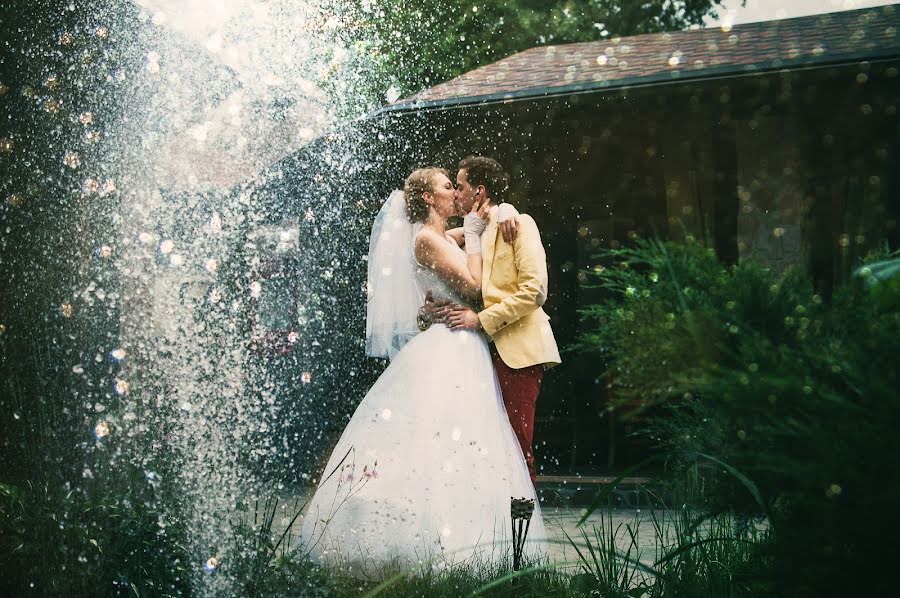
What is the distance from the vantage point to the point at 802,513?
1.17 meters

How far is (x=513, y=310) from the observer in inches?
155

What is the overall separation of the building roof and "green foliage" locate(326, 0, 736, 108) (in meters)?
8.37

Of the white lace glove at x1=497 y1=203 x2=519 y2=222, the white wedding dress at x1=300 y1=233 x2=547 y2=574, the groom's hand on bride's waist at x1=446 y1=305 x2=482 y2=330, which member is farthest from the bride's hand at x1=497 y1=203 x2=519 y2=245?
the white wedding dress at x1=300 y1=233 x2=547 y2=574

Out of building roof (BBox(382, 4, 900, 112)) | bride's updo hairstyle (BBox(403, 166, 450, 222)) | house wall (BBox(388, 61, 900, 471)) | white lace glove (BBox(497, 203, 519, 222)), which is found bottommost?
white lace glove (BBox(497, 203, 519, 222))

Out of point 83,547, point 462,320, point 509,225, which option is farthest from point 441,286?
point 83,547

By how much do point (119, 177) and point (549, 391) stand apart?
162 inches

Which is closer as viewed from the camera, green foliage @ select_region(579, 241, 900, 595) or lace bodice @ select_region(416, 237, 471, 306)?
green foliage @ select_region(579, 241, 900, 595)

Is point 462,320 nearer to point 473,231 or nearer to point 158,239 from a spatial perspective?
point 473,231

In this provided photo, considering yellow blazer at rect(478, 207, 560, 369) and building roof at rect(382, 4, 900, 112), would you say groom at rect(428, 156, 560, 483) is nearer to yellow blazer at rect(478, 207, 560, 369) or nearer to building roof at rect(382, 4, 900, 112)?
yellow blazer at rect(478, 207, 560, 369)

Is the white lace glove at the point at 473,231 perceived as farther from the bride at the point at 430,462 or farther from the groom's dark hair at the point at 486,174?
the groom's dark hair at the point at 486,174

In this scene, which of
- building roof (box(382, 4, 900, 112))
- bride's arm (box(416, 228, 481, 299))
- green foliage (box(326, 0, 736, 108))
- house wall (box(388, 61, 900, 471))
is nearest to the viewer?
bride's arm (box(416, 228, 481, 299))

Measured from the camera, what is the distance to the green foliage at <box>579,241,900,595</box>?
1093 mm

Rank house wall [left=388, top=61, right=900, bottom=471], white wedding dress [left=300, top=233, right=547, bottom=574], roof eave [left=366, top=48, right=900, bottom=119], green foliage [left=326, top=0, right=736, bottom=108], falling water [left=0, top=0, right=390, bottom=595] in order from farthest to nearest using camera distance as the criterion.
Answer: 1. green foliage [left=326, top=0, right=736, bottom=108]
2. house wall [left=388, top=61, right=900, bottom=471]
3. roof eave [left=366, top=48, right=900, bottom=119]
4. white wedding dress [left=300, top=233, right=547, bottom=574]
5. falling water [left=0, top=0, right=390, bottom=595]

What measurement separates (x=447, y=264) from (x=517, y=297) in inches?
14.7
